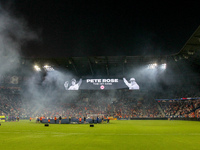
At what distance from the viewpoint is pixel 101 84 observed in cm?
4894

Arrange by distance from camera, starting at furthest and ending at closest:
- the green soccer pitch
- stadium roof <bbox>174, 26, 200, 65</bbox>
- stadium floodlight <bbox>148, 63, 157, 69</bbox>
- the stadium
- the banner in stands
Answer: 1. the banner in stands
2. the stadium
3. stadium floodlight <bbox>148, 63, 157, 69</bbox>
4. stadium roof <bbox>174, 26, 200, 65</bbox>
5. the green soccer pitch

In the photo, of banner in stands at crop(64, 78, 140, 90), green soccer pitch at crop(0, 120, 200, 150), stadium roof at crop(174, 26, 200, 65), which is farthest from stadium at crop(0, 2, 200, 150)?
green soccer pitch at crop(0, 120, 200, 150)

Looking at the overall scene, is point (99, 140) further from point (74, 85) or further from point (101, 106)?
point (101, 106)

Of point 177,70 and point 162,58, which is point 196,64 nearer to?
point 177,70

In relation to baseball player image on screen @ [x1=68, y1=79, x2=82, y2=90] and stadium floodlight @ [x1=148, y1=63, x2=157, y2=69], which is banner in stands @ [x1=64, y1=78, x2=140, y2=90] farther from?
stadium floodlight @ [x1=148, y1=63, x2=157, y2=69]

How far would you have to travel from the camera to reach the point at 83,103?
55125mm

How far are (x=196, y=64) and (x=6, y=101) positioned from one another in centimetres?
5194

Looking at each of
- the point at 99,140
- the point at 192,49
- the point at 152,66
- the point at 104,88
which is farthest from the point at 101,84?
the point at 99,140

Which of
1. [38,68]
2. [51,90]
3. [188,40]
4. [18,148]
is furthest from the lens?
[51,90]

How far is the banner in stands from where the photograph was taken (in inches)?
1887

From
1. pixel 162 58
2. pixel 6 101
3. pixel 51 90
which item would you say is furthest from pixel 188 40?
pixel 6 101

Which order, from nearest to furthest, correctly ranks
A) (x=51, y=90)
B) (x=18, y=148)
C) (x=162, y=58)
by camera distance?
1. (x=18, y=148)
2. (x=162, y=58)
3. (x=51, y=90)

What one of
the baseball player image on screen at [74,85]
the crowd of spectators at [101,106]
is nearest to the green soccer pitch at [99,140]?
the crowd of spectators at [101,106]

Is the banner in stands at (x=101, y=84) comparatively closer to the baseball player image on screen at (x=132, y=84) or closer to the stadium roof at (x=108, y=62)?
the baseball player image on screen at (x=132, y=84)
